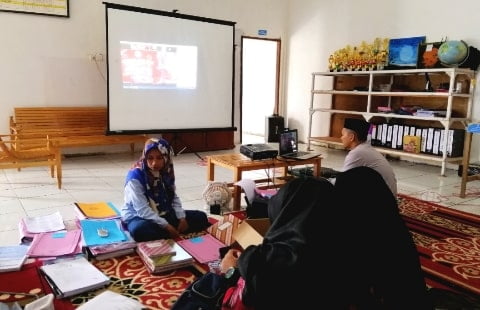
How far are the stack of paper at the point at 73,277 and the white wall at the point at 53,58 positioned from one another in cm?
385

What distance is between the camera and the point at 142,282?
2.14 metres

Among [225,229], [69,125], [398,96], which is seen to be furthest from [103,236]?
[398,96]

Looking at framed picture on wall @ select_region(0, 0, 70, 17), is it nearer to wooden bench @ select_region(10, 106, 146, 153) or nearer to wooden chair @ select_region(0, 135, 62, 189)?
wooden bench @ select_region(10, 106, 146, 153)

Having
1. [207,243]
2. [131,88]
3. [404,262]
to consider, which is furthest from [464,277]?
[131,88]

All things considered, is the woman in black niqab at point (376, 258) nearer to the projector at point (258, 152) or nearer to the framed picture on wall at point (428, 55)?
the projector at point (258, 152)

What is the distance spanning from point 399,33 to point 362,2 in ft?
3.07

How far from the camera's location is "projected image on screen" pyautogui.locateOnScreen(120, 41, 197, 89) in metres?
5.14

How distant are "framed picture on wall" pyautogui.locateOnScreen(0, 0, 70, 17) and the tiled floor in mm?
1962

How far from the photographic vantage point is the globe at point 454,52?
4.95 m

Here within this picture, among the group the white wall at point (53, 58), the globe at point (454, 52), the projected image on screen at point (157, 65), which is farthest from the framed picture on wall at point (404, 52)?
the white wall at point (53, 58)

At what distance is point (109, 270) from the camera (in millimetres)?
2262

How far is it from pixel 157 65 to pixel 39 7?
66.0 inches

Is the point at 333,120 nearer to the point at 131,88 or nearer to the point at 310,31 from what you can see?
the point at 310,31

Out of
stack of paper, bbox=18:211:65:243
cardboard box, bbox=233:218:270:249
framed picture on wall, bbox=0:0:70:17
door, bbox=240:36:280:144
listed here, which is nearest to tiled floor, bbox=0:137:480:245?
stack of paper, bbox=18:211:65:243
